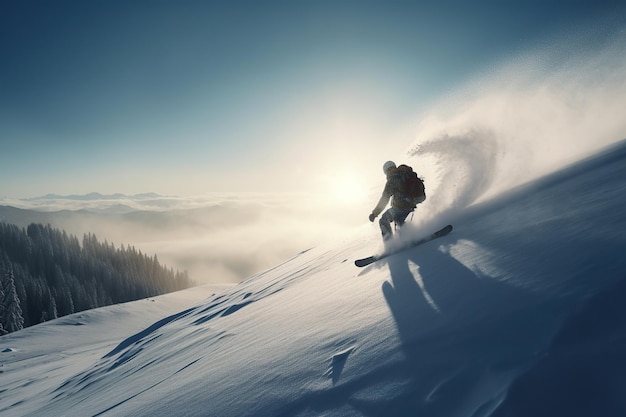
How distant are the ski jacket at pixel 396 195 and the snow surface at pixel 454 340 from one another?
2512 millimetres

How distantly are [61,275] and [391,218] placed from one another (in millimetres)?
109829

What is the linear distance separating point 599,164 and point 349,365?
965cm

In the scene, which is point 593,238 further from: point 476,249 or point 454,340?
point 454,340

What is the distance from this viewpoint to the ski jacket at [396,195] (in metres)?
9.75

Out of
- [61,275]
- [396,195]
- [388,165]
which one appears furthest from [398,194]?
[61,275]

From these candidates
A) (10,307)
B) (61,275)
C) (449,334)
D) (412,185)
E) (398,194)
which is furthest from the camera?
(61,275)

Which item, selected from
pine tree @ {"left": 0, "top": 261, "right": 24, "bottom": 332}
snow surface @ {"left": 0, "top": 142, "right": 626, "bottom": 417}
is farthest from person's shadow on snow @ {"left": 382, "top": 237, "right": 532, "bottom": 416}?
pine tree @ {"left": 0, "top": 261, "right": 24, "bottom": 332}

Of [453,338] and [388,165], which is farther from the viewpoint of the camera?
[388,165]

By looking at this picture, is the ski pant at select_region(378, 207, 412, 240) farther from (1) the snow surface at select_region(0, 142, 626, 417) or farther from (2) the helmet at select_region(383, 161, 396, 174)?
(1) the snow surface at select_region(0, 142, 626, 417)

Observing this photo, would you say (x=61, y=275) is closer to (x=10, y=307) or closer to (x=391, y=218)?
(x=10, y=307)

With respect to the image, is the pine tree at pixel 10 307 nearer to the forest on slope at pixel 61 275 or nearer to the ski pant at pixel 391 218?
the forest on slope at pixel 61 275

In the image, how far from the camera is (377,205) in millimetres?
10414

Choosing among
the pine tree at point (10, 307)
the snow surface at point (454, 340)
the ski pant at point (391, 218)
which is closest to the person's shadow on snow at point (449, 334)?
the snow surface at point (454, 340)

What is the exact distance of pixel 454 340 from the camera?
2.79 m
